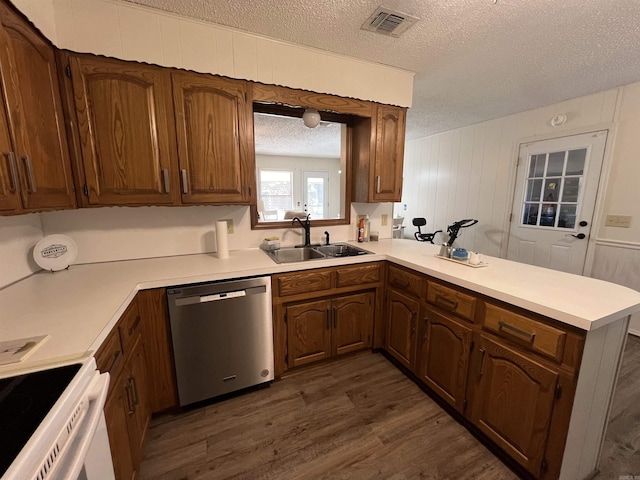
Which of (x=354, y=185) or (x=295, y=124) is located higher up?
(x=295, y=124)

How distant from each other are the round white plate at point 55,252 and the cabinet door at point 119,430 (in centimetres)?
97

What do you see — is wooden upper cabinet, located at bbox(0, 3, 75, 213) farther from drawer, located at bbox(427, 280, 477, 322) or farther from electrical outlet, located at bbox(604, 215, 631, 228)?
electrical outlet, located at bbox(604, 215, 631, 228)

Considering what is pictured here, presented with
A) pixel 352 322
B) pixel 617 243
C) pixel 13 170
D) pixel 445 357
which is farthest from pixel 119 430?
pixel 617 243

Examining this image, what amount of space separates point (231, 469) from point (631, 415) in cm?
247

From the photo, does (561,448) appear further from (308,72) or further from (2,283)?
(2,283)

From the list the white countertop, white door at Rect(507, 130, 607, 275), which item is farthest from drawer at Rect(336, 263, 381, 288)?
white door at Rect(507, 130, 607, 275)

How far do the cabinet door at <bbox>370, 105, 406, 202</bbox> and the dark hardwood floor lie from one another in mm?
1597

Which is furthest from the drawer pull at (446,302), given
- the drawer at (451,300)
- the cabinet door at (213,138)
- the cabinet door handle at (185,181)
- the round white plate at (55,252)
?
the round white plate at (55,252)

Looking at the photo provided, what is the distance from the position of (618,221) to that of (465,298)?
259 centimetres

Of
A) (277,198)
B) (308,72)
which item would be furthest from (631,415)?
(277,198)

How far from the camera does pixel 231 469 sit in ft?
4.41

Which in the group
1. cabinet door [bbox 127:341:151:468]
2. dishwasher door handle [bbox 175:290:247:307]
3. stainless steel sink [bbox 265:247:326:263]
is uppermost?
stainless steel sink [bbox 265:247:326:263]

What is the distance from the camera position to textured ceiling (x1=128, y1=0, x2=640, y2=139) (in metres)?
1.51

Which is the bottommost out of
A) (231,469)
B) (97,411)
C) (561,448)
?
(231,469)
